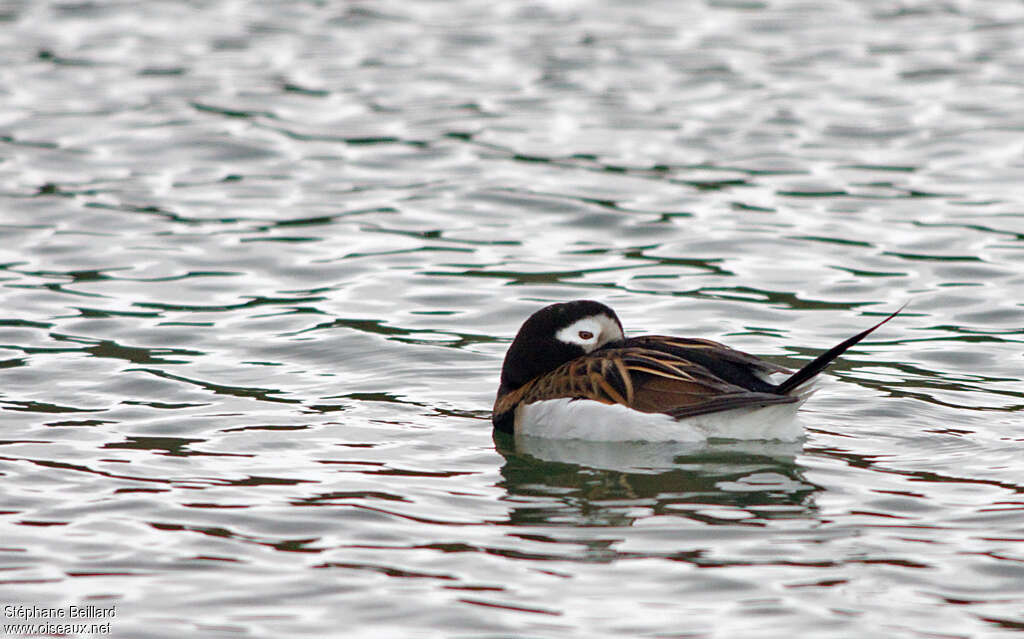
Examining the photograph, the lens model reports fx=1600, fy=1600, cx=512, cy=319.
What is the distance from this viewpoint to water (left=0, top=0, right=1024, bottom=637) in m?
6.55

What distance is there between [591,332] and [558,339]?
19 centimetres

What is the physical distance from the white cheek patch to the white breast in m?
0.58

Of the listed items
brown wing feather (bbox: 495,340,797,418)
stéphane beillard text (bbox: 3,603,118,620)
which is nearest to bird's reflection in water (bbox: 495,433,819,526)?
brown wing feather (bbox: 495,340,797,418)

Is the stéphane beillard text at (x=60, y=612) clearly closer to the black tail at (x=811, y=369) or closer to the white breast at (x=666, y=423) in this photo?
the white breast at (x=666, y=423)

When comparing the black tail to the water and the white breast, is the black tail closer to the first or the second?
the white breast

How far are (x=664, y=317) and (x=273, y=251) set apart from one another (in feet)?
11.4

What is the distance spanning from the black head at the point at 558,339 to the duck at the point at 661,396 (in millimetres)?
136

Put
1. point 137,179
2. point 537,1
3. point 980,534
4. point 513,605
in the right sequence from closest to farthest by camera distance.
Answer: point 513,605 < point 980,534 < point 137,179 < point 537,1

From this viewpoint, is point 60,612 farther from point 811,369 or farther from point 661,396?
point 811,369

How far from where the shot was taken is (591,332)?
355 inches

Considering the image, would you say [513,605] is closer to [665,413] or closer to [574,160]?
[665,413]

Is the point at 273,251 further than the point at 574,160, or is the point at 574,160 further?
the point at 574,160

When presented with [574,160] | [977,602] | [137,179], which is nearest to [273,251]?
[137,179]

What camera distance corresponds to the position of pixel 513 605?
246 inches
